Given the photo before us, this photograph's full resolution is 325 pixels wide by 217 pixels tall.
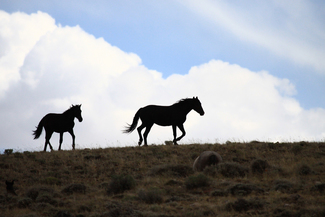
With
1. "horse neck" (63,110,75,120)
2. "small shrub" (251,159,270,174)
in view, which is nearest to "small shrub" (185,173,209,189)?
"small shrub" (251,159,270,174)

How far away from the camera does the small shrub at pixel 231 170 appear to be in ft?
39.5

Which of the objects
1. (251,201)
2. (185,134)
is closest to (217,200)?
(251,201)

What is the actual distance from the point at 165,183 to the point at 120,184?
1.51 meters

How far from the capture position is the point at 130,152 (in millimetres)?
16141

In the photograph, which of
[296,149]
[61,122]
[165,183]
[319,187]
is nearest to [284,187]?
[319,187]

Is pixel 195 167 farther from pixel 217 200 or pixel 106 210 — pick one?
pixel 106 210

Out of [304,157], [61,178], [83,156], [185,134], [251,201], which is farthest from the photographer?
[185,134]

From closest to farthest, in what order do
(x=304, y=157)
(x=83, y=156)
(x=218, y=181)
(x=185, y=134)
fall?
(x=218, y=181), (x=304, y=157), (x=83, y=156), (x=185, y=134)

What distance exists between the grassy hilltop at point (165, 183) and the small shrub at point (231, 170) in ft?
0.12

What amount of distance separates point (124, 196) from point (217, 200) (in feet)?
8.95

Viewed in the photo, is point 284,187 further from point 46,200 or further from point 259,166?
point 46,200

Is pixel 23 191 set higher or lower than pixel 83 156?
lower

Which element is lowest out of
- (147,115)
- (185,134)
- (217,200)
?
(217,200)

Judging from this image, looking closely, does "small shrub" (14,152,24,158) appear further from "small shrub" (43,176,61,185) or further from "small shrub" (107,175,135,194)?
"small shrub" (107,175,135,194)
